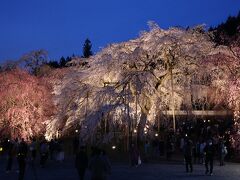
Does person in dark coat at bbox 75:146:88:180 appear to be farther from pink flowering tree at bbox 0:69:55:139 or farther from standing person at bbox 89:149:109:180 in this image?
pink flowering tree at bbox 0:69:55:139

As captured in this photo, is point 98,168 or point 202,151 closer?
point 98,168

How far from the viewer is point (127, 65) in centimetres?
3312

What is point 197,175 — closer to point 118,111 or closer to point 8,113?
point 118,111

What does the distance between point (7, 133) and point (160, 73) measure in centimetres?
1642

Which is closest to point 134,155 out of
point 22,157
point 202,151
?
point 202,151

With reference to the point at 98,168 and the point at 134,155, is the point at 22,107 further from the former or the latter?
the point at 98,168

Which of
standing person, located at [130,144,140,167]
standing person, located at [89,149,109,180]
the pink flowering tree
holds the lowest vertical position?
standing person, located at [89,149,109,180]

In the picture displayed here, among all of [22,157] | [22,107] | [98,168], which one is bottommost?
[98,168]

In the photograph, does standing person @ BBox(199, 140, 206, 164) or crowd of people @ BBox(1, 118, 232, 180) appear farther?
standing person @ BBox(199, 140, 206, 164)

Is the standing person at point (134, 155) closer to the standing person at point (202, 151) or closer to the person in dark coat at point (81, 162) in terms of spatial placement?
the standing person at point (202, 151)

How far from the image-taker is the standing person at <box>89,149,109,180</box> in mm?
11789

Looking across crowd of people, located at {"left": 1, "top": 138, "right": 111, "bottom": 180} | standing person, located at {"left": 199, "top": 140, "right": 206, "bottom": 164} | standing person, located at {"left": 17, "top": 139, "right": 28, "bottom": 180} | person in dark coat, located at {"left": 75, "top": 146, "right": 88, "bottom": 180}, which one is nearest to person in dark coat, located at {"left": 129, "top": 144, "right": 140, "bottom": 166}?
standing person, located at {"left": 199, "top": 140, "right": 206, "bottom": 164}

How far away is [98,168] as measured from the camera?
11.8 metres

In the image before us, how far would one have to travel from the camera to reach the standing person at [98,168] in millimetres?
11789
